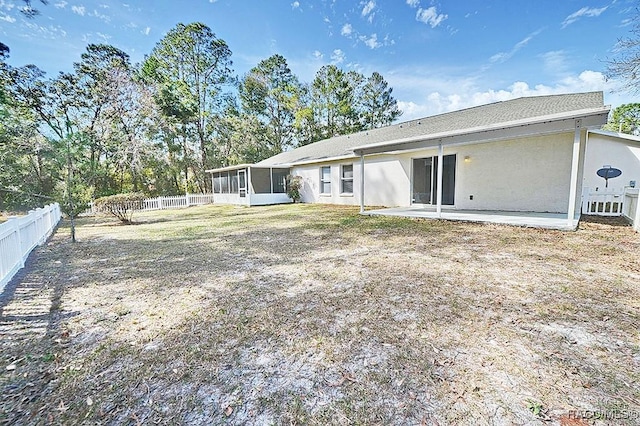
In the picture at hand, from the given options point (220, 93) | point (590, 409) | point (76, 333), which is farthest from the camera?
point (220, 93)

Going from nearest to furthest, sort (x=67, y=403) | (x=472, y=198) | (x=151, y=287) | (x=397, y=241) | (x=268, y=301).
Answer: (x=67, y=403)
(x=268, y=301)
(x=151, y=287)
(x=397, y=241)
(x=472, y=198)

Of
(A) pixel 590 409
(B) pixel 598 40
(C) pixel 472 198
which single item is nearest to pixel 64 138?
(A) pixel 590 409

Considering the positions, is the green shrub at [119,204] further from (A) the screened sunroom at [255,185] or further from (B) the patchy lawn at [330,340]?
(A) the screened sunroom at [255,185]

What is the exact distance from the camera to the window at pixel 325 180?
49.5 ft

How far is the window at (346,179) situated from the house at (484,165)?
0.16 feet

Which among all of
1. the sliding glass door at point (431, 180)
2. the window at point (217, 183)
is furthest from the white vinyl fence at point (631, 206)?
the window at point (217, 183)


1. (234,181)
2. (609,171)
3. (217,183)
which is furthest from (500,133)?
(217,183)

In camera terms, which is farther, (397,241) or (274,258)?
(397,241)

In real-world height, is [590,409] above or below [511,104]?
below

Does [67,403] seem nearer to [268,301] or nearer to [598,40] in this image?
[268,301]

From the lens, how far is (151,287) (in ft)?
12.2

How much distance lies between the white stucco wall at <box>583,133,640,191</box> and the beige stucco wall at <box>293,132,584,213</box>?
2.55 meters

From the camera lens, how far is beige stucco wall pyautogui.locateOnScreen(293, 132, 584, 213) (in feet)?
27.2

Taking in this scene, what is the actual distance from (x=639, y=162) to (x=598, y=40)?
13.9 ft
